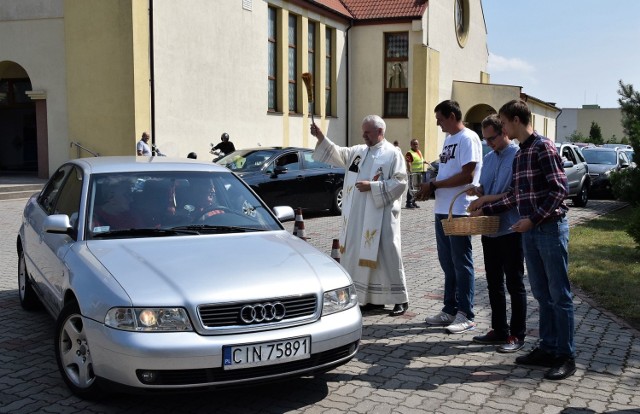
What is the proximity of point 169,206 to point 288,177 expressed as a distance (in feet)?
31.3

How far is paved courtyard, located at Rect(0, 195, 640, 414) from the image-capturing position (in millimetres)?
4457

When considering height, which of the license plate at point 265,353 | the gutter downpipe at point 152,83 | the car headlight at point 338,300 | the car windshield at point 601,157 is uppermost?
the gutter downpipe at point 152,83

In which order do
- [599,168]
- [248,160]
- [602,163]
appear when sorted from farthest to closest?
[602,163], [599,168], [248,160]

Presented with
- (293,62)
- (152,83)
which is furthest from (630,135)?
(293,62)

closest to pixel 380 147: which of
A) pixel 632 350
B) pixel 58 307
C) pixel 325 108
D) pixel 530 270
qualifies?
pixel 530 270

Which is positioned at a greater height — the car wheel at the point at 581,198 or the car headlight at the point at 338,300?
the car headlight at the point at 338,300

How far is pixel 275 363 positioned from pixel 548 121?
152 ft

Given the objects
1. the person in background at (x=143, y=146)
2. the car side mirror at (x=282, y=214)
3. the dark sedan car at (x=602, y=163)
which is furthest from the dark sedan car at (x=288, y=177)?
the dark sedan car at (x=602, y=163)

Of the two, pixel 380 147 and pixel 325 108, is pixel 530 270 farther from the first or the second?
pixel 325 108

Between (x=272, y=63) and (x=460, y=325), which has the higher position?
(x=272, y=63)

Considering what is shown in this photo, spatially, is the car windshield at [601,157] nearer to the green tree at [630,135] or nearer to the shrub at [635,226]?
the green tree at [630,135]

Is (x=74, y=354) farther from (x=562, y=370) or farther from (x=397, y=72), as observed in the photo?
(x=397, y=72)

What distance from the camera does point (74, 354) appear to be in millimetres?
4512

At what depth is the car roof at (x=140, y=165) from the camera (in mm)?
5676
